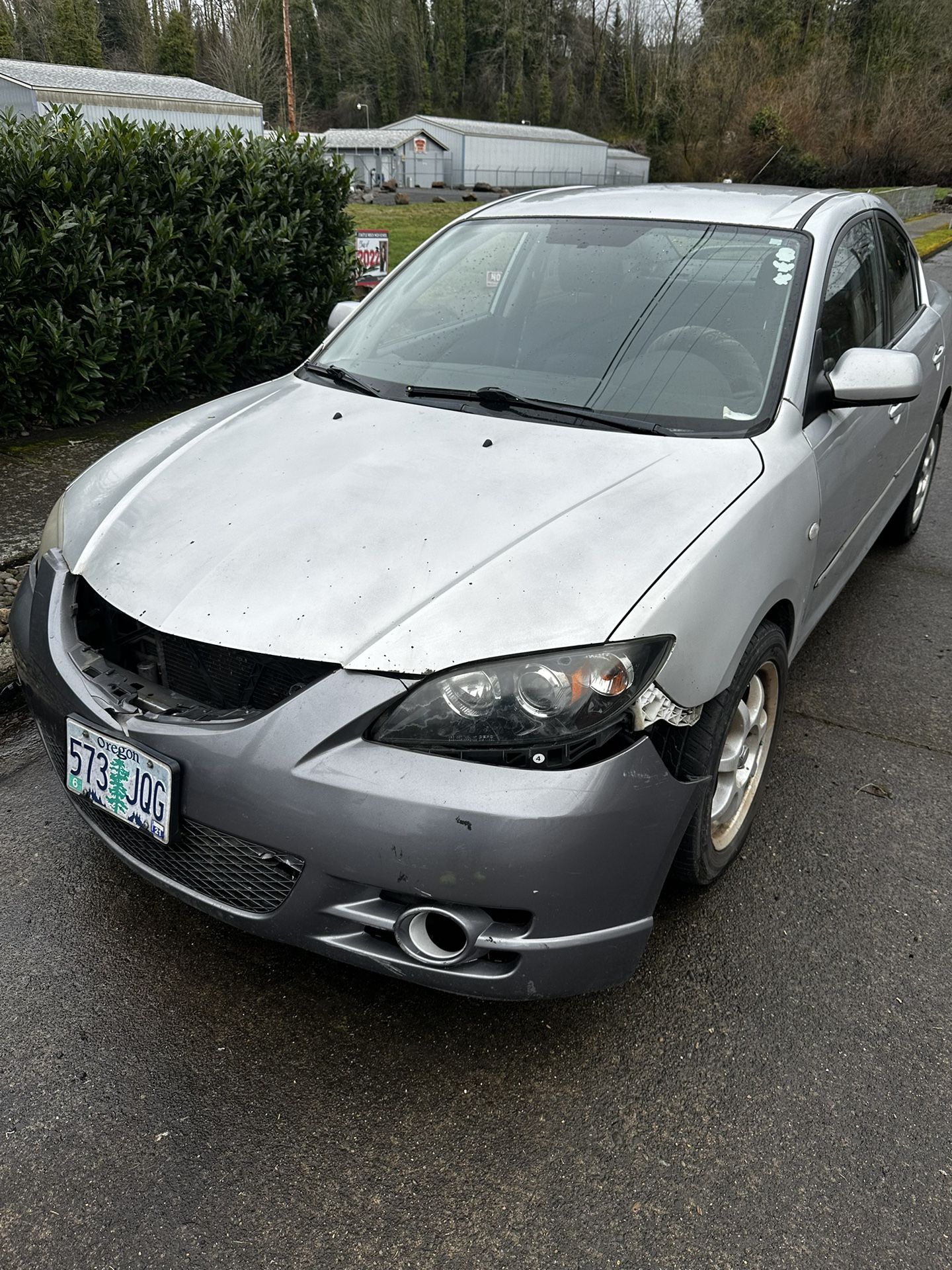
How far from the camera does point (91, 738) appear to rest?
2096mm

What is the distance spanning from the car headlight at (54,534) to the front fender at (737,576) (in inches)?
60.3

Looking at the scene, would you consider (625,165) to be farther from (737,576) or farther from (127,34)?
(737,576)

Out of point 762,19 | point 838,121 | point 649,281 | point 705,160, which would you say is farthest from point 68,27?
point 649,281

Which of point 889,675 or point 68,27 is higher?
point 68,27

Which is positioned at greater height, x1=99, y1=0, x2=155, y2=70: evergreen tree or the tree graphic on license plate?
x1=99, y1=0, x2=155, y2=70: evergreen tree

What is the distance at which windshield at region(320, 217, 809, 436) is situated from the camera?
2746mm

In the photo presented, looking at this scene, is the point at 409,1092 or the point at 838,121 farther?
the point at 838,121

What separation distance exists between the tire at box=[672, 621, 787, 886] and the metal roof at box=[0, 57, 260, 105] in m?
37.5

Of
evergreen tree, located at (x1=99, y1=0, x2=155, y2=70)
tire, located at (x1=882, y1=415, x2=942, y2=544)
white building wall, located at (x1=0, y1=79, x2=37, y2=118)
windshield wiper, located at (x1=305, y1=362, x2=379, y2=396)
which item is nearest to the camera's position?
windshield wiper, located at (x1=305, y1=362, x2=379, y2=396)

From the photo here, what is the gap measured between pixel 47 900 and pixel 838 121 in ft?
136

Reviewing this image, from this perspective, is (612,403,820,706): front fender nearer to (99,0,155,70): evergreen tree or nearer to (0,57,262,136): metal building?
(0,57,262,136): metal building

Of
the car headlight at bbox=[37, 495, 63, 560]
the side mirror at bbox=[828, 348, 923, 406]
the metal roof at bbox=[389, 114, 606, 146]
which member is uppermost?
the metal roof at bbox=[389, 114, 606, 146]

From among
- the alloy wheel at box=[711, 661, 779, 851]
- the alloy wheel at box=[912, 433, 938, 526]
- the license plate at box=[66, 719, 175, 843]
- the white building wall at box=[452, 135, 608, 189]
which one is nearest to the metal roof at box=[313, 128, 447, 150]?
Answer: the white building wall at box=[452, 135, 608, 189]

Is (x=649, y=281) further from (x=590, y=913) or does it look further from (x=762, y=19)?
(x=762, y=19)
